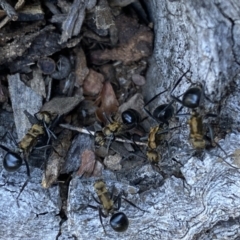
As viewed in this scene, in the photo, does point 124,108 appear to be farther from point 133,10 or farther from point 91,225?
point 91,225

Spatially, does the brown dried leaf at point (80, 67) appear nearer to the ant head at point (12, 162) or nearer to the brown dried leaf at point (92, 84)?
the brown dried leaf at point (92, 84)

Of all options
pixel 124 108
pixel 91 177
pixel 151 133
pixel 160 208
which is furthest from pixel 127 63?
pixel 160 208

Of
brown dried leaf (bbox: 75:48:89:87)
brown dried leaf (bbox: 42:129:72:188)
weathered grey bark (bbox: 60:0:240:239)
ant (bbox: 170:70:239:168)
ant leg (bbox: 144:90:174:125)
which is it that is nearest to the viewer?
weathered grey bark (bbox: 60:0:240:239)

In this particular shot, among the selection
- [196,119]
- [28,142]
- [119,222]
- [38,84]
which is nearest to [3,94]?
[38,84]

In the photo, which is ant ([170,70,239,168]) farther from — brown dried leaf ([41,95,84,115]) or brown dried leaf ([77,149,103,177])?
brown dried leaf ([41,95,84,115])

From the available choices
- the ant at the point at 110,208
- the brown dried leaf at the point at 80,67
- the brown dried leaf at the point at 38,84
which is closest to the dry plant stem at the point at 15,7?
the brown dried leaf at the point at 38,84

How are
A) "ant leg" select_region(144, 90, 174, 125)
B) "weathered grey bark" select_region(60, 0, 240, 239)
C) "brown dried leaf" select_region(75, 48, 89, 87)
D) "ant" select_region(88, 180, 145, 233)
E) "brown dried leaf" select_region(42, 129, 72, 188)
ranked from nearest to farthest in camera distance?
"weathered grey bark" select_region(60, 0, 240, 239)
"ant" select_region(88, 180, 145, 233)
"brown dried leaf" select_region(42, 129, 72, 188)
"ant leg" select_region(144, 90, 174, 125)
"brown dried leaf" select_region(75, 48, 89, 87)

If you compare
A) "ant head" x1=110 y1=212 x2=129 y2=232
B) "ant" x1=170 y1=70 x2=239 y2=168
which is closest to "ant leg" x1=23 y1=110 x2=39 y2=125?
"ant head" x1=110 y1=212 x2=129 y2=232

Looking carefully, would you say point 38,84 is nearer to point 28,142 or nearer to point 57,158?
point 28,142
